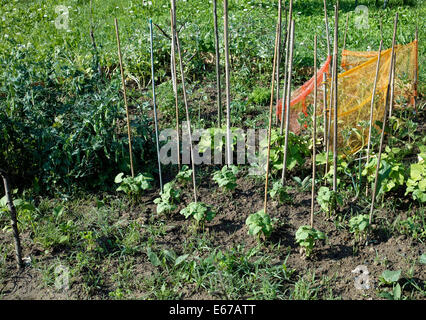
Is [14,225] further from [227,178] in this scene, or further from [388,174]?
[388,174]

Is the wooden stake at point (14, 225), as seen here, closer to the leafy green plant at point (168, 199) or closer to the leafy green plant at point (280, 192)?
the leafy green plant at point (168, 199)

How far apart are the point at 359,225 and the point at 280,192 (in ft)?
2.17

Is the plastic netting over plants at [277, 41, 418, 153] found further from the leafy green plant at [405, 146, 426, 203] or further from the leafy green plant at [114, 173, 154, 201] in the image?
the leafy green plant at [114, 173, 154, 201]

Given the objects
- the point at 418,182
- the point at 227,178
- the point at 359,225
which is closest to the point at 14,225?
the point at 227,178

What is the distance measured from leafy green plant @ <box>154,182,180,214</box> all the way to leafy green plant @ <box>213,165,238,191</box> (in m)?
0.32

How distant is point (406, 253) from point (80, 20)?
606 centimetres

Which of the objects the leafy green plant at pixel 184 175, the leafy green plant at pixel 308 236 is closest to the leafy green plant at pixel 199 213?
the leafy green plant at pixel 184 175

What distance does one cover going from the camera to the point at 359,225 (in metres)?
3.16

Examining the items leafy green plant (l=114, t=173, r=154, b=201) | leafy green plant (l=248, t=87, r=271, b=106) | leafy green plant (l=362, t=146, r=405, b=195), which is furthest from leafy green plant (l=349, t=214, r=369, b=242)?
leafy green plant (l=248, t=87, r=271, b=106)

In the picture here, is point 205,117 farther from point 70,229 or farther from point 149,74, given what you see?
point 70,229

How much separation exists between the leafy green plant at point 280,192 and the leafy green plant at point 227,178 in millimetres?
294

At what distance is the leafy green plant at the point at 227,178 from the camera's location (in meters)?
3.68

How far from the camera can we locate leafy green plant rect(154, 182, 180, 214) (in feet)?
11.6

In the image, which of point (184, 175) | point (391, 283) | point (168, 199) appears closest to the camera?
point (391, 283)
